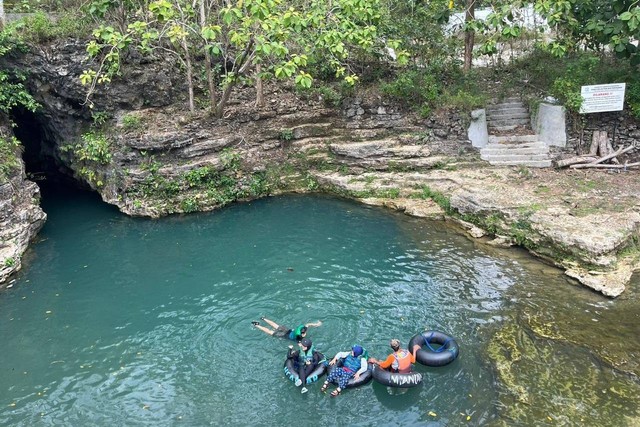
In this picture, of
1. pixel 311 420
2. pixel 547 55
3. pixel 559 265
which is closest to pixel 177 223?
pixel 311 420

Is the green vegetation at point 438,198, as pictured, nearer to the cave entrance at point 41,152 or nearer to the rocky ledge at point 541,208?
the rocky ledge at point 541,208

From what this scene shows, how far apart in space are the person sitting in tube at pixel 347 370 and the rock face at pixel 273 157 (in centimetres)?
725

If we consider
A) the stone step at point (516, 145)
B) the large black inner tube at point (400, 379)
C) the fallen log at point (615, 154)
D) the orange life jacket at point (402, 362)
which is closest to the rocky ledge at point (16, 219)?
the large black inner tube at point (400, 379)

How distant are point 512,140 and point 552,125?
1.51 meters

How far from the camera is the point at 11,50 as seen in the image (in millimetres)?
17641

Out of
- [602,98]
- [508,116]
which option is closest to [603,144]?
[602,98]

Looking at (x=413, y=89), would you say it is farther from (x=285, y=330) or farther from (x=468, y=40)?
(x=285, y=330)

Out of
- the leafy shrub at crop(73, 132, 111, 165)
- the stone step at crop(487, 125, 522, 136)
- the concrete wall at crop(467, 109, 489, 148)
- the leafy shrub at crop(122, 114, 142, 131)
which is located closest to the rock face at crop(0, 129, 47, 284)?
the leafy shrub at crop(73, 132, 111, 165)

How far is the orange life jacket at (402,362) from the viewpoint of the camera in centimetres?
930

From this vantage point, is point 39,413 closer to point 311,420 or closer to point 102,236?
point 311,420

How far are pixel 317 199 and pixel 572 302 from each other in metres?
10.3

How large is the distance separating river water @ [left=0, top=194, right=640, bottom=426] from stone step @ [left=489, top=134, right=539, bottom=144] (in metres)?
5.41

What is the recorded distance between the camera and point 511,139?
62.7 ft

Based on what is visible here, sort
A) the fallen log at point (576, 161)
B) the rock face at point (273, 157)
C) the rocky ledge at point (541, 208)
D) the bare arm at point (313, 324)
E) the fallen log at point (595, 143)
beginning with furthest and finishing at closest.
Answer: the fallen log at point (595, 143)
the fallen log at point (576, 161)
the rock face at point (273, 157)
the rocky ledge at point (541, 208)
the bare arm at point (313, 324)
